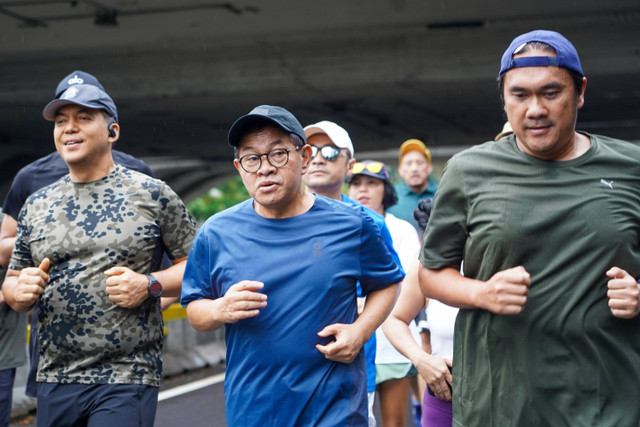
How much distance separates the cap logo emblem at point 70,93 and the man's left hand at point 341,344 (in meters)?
1.89

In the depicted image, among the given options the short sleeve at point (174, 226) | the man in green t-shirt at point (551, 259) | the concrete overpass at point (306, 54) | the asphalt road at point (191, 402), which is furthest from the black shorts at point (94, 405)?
the concrete overpass at point (306, 54)

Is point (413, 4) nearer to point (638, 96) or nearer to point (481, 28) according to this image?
point (481, 28)

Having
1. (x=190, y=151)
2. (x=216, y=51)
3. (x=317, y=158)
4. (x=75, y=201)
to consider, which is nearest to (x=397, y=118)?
(x=216, y=51)

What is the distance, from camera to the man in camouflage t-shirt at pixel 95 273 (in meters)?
4.15

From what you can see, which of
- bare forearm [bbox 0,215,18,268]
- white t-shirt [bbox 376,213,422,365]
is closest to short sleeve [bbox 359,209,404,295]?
white t-shirt [bbox 376,213,422,365]

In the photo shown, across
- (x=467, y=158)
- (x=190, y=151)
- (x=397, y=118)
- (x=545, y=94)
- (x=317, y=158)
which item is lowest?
(x=190, y=151)

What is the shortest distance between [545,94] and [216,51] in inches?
678

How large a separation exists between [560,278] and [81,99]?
2610 mm

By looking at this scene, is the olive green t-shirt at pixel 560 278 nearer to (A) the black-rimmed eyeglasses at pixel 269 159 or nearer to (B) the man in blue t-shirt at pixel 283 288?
(B) the man in blue t-shirt at pixel 283 288

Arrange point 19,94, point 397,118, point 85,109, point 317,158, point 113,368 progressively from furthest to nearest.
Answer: point 397,118 → point 19,94 → point 317,158 → point 85,109 → point 113,368

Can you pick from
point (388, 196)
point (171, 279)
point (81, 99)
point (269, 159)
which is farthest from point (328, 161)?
point (269, 159)

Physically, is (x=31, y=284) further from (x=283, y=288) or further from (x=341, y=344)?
(x=341, y=344)

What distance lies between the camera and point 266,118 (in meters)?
3.59

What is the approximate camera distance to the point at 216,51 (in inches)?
773
